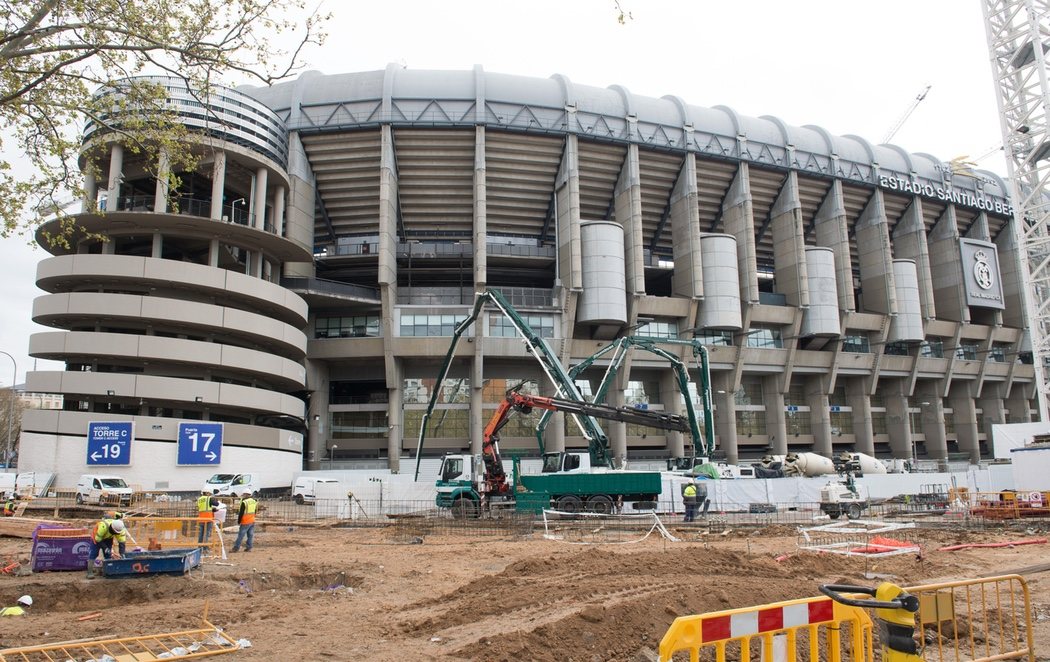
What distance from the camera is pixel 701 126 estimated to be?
180ft

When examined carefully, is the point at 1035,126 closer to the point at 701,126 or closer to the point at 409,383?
the point at 701,126

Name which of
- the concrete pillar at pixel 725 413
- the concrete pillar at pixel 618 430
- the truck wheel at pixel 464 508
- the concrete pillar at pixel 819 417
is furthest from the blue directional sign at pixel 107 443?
the concrete pillar at pixel 819 417

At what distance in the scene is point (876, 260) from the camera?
200 ft

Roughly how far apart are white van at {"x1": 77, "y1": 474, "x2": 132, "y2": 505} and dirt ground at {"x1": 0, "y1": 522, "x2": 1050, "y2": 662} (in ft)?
45.0

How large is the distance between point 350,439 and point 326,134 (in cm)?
2261

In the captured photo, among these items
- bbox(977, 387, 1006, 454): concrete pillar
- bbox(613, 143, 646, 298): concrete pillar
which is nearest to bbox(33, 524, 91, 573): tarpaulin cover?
bbox(613, 143, 646, 298): concrete pillar

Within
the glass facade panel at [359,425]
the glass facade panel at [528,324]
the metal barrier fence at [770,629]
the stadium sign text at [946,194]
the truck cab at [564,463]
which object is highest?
the stadium sign text at [946,194]

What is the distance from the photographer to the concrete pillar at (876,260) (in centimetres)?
5944

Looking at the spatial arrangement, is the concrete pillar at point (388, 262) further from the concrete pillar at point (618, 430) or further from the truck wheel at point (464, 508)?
the truck wheel at point (464, 508)

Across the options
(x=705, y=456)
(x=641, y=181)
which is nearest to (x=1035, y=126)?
(x=641, y=181)

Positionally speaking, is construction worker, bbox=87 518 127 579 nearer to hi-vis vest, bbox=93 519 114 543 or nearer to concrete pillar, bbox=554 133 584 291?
hi-vis vest, bbox=93 519 114 543

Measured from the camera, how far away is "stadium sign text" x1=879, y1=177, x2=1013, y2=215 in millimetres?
60406

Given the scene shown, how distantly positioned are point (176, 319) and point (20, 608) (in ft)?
101

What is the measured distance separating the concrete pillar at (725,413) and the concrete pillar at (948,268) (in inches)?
1007
